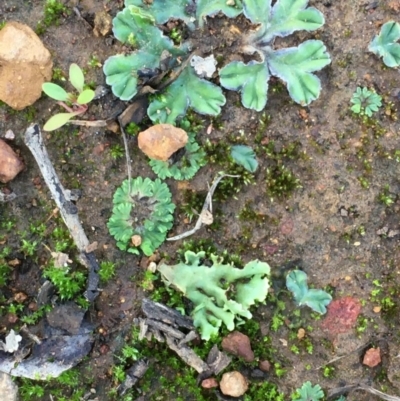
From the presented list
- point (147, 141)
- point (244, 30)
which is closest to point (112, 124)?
point (147, 141)

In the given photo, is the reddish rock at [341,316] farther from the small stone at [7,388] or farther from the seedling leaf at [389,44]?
the small stone at [7,388]

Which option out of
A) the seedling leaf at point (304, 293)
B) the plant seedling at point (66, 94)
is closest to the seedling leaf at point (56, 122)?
the plant seedling at point (66, 94)

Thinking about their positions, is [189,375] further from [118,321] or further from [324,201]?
[324,201]

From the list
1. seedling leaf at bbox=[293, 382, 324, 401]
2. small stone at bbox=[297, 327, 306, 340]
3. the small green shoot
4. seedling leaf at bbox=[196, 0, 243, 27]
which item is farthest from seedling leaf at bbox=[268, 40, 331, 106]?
seedling leaf at bbox=[293, 382, 324, 401]

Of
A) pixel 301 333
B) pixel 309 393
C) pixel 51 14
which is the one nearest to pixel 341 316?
pixel 301 333

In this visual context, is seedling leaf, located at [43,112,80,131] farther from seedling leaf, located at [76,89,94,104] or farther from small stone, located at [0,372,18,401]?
small stone, located at [0,372,18,401]

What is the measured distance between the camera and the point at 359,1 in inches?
155

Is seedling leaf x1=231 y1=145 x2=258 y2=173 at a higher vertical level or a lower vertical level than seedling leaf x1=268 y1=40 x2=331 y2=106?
lower

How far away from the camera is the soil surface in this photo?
12.9 feet

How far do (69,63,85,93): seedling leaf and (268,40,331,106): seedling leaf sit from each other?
1.14 m

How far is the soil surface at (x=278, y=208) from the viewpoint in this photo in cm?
392

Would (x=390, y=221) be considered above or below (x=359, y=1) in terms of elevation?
below

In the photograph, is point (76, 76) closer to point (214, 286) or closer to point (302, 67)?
point (302, 67)

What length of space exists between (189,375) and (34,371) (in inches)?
37.2
